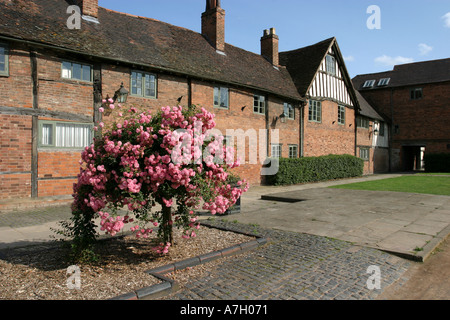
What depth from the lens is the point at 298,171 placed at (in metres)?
19.8

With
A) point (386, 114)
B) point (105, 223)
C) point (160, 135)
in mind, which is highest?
point (386, 114)

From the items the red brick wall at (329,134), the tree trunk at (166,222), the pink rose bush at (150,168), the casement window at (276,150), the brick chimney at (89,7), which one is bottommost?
the tree trunk at (166,222)

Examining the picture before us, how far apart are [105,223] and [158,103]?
1037 centimetres

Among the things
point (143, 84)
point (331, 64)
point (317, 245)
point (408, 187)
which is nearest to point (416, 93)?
point (331, 64)

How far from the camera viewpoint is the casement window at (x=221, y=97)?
1656 cm

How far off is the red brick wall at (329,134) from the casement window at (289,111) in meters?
1.32

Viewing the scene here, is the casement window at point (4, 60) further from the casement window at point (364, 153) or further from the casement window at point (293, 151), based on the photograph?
the casement window at point (364, 153)

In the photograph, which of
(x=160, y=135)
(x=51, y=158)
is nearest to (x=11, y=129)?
(x=51, y=158)

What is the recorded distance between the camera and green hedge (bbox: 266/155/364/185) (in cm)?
1891

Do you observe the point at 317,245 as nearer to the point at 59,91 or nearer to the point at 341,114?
the point at 59,91

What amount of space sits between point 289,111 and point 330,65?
6.28 m

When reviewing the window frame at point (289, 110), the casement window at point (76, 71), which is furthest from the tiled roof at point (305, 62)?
the casement window at point (76, 71)

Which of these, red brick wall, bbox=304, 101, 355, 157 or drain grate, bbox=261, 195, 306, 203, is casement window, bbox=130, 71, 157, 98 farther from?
red brick wall, bbox=304, 101, 355, 157
